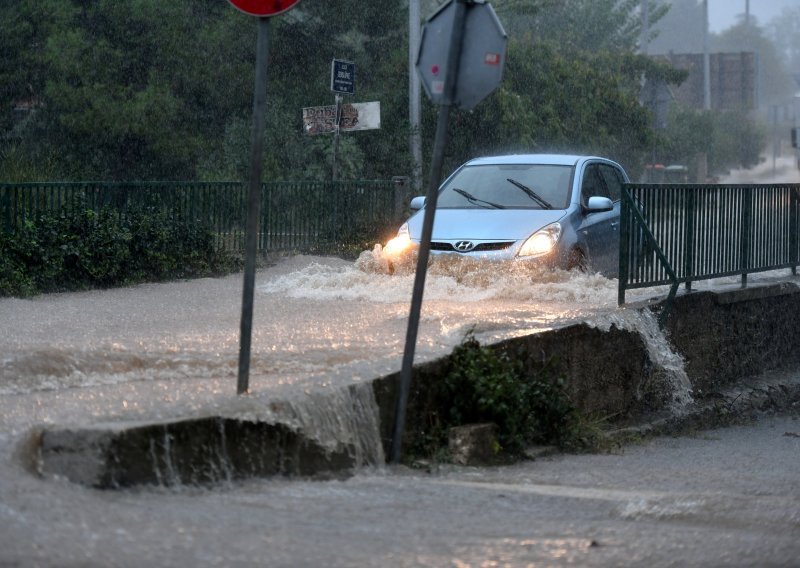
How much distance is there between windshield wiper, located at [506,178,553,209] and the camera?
13578 mm

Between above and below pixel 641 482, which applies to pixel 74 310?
above

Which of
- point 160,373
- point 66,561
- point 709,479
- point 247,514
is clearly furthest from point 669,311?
point 66,561

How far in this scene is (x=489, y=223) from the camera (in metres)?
13.1

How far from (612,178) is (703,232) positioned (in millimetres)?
2505

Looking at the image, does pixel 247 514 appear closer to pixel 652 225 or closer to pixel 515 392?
pixel 515 392

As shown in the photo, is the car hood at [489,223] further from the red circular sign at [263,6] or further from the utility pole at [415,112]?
the utility pole at [415,112]

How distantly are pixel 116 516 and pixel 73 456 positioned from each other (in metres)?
0.52

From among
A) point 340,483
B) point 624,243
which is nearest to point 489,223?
point 624,243

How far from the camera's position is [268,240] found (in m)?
18.8

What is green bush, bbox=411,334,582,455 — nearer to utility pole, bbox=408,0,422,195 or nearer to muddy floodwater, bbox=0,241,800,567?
muddy floodwater, bbox=0,241,800,567

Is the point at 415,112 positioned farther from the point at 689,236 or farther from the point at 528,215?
the point at 689,236

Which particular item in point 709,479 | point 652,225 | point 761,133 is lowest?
point 709,479

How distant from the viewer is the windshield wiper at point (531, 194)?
13.6 meters

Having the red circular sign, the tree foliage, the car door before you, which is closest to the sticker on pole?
the red circular sign
